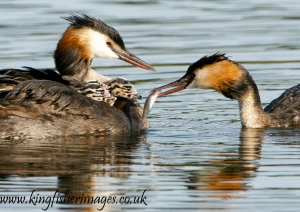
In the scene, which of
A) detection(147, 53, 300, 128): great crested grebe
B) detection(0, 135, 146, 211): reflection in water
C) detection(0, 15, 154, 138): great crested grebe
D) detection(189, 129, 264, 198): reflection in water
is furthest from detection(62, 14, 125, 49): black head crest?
detection(189, 129, 264, 198): reflection in water

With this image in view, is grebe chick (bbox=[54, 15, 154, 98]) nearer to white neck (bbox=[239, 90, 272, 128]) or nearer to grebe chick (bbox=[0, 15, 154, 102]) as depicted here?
grebe chick (bbox=[0, 15, 154, 102])

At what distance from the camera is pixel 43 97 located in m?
14.1

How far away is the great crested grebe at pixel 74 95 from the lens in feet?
46.2

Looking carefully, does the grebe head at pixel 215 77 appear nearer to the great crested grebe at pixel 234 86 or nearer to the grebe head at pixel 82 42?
the great crested grebe at pixel 234 86

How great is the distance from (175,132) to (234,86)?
1.07 m

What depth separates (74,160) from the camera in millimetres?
12836

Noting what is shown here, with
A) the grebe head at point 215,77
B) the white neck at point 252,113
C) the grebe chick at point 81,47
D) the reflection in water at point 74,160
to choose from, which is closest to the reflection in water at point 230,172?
the reflection in water at point 74,160

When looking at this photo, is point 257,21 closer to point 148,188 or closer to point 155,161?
point 155,161

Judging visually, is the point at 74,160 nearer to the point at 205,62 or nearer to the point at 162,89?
the point at 162,89

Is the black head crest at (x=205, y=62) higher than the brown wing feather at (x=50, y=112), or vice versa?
the black head crest at (x=205, y=62)

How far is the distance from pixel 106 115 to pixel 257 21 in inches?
316

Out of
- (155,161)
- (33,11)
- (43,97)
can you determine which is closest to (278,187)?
(155,161)

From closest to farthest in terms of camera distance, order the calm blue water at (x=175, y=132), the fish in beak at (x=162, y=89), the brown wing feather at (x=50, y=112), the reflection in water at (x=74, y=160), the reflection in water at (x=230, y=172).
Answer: the calm blue water at (x=175, y=132) → the reflection in water at (x=230, y=172) → the reflection in water at (x=74, y=160) → the brown wing feather at (x=50, y=112) → the fish in beak at (x=162, y=89)

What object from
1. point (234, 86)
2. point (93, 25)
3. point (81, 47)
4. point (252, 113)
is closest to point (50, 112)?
point (81, 47)
